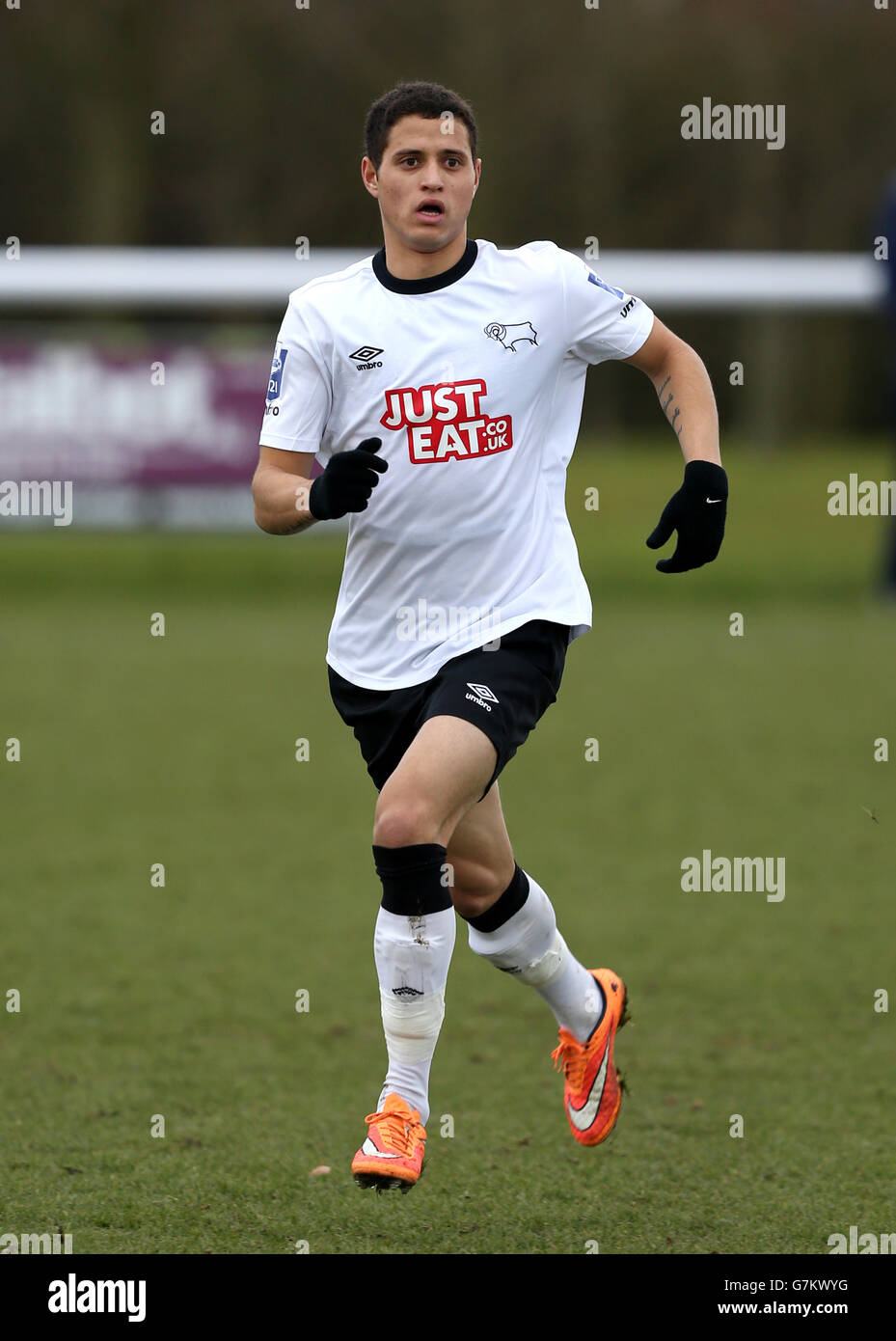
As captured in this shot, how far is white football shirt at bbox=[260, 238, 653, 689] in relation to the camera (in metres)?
4.64

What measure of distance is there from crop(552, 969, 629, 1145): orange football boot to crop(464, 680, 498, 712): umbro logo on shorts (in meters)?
1.09

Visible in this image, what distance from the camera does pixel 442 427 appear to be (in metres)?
4.64

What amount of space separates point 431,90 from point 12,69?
99.4ft

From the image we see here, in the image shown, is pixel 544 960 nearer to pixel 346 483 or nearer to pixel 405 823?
pixel 405 823

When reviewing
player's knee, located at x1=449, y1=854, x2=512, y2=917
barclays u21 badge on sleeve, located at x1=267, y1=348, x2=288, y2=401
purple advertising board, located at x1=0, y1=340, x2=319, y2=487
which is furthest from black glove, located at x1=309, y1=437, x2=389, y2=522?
purple advertising board, located at x1=0, y1=340, x2=319, y2=487

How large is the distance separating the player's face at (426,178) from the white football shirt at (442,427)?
0.14 metres

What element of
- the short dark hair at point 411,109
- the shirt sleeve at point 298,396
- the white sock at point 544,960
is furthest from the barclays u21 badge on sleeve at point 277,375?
the white sock at point 544,960

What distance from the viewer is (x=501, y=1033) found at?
246 inches

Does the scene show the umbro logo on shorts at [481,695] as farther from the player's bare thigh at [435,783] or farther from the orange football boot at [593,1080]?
the orange football boot at [593,1080]

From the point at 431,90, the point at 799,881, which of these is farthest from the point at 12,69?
the point at 431,90

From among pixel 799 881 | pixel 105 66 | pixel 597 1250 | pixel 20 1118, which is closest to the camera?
pixel 597 1250

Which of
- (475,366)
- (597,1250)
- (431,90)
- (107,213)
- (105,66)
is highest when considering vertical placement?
(105,66)
